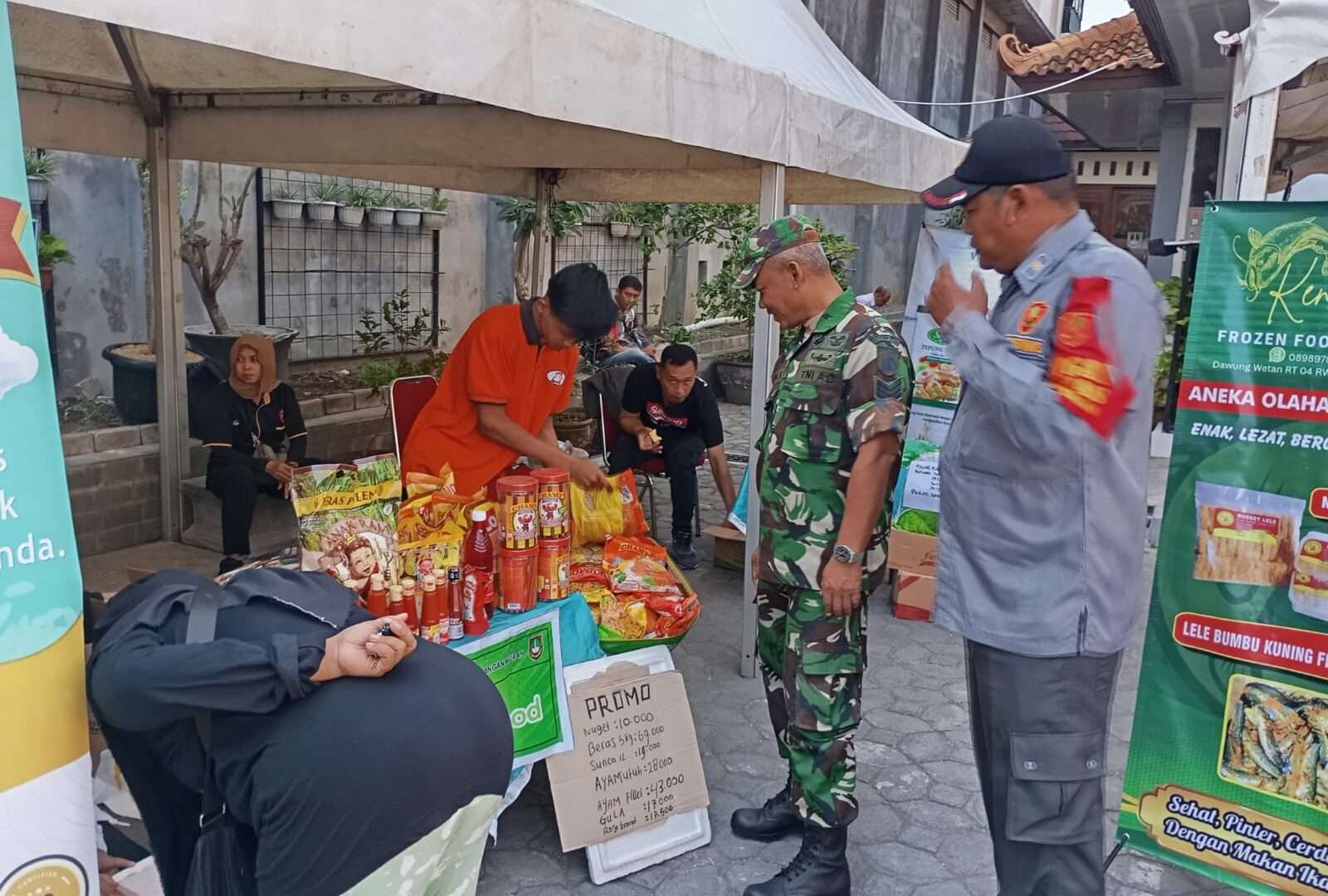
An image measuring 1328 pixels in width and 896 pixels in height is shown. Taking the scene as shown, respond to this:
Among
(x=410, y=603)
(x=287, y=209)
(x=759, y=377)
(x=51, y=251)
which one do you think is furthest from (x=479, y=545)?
(x=287, y=209)

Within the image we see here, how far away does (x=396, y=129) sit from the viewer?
454 cm

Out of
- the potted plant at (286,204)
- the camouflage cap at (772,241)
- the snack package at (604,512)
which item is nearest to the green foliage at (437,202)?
the potted plant at (286,204)

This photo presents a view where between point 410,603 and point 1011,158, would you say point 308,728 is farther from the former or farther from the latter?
point 1011,158

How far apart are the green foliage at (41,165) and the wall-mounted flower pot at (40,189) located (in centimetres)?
2

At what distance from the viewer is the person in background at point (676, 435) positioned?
5859 mm

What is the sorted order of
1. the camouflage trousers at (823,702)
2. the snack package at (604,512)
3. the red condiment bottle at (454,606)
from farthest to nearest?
1. the snack package at (604,512)
2. the red condiment bottle at (454,606)
3. the camouflage trousers at (823,702)

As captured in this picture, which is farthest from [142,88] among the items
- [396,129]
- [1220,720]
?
[1220,720]

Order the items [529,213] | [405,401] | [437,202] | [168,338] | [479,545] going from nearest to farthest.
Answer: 1. [479,545]
2. [405,401]
3. [168,338]
4. [529,213]
5. [437,202]

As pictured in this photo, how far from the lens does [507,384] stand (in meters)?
3.39

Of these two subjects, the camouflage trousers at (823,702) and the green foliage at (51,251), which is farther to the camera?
the green foliage at (51,251)

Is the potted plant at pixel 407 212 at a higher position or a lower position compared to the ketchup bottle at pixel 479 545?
higher

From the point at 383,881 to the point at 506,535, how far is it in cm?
141

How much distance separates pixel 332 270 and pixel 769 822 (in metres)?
7.01

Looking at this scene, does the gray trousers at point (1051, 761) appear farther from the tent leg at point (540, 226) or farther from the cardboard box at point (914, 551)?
the tent leg at point (540, 226)
